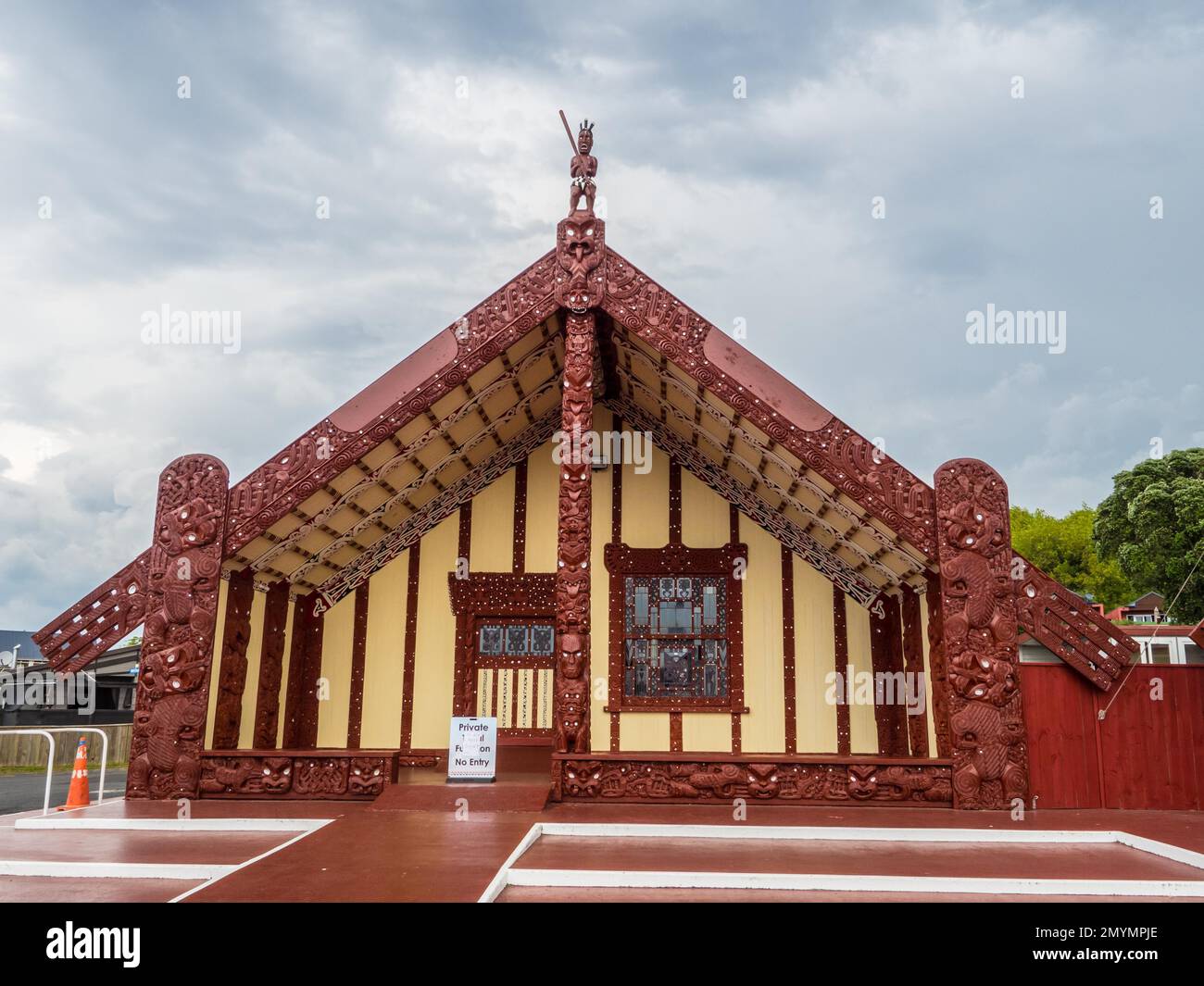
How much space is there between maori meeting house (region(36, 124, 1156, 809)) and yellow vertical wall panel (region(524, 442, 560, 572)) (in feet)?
0.09

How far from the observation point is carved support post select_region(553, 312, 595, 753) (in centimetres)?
747

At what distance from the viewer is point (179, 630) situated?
26.1 feet

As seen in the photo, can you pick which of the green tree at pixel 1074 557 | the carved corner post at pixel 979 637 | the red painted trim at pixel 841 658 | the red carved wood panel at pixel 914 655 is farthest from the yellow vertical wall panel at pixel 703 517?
the green tree at pixel 1074 557

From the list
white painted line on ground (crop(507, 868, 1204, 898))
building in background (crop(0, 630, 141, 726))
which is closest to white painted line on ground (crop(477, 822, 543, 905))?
white painted line on ground (crop(507, 868, 1204, 898))

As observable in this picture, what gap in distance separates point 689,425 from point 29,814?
7.41m

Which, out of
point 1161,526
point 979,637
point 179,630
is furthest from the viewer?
point 1161,526

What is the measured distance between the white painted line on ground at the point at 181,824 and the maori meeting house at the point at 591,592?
0.90 meters

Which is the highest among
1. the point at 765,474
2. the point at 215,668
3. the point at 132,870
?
the point at 765,474

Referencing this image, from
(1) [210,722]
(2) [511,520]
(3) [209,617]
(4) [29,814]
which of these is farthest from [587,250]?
(4) [29,814]

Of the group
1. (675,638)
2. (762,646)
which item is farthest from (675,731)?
(762,646)

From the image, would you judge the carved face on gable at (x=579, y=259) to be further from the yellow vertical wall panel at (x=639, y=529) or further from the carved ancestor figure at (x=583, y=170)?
the yellow vertical wall panel at (x=639, y=529)

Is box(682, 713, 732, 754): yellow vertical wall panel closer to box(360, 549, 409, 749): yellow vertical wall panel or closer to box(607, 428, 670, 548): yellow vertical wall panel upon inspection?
box(607, 428, 670, 548): yellow vertical wall panel

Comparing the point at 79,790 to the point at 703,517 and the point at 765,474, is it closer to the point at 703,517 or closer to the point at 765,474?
the point at 703,517

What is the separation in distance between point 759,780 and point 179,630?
17.6 feet
